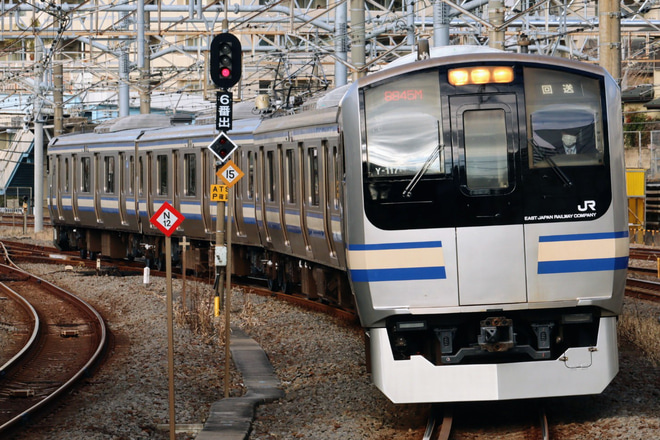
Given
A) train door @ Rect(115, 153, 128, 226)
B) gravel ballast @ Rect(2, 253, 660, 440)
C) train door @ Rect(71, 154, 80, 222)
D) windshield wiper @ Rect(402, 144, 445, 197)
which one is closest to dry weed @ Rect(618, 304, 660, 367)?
gravel ballast @ Rect(2, 253, 660, 440)

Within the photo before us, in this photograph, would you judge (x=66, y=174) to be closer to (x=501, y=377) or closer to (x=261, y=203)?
(x=261, y=203)

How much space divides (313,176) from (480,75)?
5802 mm

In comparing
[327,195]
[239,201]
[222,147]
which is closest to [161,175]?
[239,201]

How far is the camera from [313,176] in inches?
580

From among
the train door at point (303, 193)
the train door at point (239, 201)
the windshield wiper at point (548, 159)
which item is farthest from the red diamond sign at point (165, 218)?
the train door at point (239, 201)

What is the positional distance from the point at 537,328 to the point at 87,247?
2092cm

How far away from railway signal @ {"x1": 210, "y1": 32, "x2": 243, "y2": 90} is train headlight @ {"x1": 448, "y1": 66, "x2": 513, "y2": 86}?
5.59 metres

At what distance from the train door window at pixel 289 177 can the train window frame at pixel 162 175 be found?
7.05m

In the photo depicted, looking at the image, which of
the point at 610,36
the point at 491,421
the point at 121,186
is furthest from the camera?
the point at 121,186

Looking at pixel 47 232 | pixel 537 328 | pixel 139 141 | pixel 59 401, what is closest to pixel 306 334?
pixel 59 401

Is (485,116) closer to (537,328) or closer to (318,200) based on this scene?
(537,328)

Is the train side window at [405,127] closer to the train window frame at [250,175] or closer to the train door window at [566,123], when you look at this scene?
the train door window at [566,123]

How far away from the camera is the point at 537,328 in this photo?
909 centimetres

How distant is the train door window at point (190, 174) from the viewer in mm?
22047
